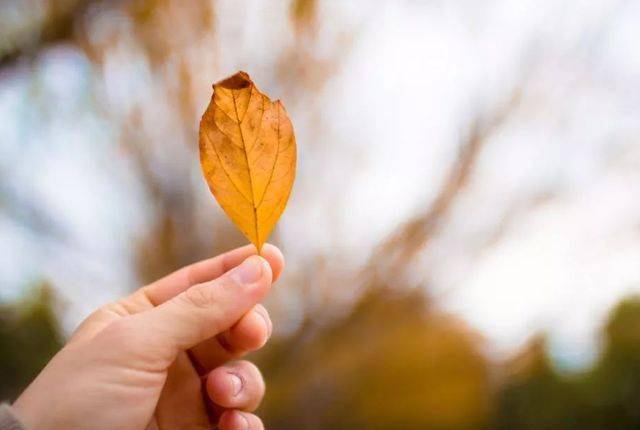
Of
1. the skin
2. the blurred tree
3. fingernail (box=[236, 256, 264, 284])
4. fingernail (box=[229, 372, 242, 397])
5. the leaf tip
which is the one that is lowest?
the blurred tree

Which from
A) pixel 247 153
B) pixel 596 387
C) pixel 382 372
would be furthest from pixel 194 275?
pixel 382 372

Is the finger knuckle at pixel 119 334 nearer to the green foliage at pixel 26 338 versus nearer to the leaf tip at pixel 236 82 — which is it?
the leaf tip at pixel 236 82

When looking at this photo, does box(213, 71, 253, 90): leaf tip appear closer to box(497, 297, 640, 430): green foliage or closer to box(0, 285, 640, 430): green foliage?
box(0, 285, 640, 430): green foliage

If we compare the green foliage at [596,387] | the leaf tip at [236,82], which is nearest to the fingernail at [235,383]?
the leaf tip at [236,82]

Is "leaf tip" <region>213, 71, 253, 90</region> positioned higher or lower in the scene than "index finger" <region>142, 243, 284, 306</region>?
higher

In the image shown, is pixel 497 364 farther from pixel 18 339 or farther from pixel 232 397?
pixel 232 397

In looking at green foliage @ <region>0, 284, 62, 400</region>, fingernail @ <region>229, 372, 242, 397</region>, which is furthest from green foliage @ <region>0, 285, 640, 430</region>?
fingernail @ <region>229, 372, 242, 397</region>
